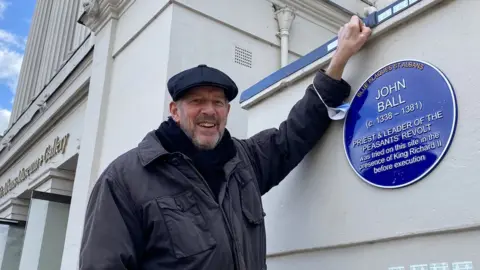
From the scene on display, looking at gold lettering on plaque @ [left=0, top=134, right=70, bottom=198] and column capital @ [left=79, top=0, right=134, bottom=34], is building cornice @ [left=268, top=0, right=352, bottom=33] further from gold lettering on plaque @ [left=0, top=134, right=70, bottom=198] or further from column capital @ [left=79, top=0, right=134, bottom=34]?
gold lettering on plaque @ [left=0, top=134, right=70, bottom=198]

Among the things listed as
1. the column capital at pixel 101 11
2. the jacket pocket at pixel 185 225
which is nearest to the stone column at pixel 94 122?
the column capital at pixel 101 11

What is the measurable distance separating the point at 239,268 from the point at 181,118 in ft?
2.49

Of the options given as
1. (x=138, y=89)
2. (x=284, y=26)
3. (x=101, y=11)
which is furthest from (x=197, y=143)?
(x=101, y=11)

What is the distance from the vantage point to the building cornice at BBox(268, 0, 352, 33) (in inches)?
226

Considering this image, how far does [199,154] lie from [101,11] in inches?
193

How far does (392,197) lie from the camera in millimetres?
1880

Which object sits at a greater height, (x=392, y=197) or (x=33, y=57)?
(x=33, y=57)

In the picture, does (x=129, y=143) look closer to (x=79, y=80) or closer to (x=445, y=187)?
(x=79, y=80)

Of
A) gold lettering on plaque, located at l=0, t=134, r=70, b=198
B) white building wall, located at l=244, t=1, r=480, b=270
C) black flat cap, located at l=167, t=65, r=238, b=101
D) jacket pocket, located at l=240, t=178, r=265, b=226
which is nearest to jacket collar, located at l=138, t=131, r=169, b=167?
black flat cap, located at l=167, t=65, r=238, b=101

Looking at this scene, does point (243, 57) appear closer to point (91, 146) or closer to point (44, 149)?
point (91, 146)

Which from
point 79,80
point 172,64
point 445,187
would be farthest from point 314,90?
point 79,80

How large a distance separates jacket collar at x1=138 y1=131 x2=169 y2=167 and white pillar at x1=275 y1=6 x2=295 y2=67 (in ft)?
11.5

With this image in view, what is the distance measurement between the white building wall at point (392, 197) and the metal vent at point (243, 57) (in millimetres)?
2554

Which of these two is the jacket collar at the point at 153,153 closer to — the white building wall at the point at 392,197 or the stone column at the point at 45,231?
the white building wall at the point at 392,197
